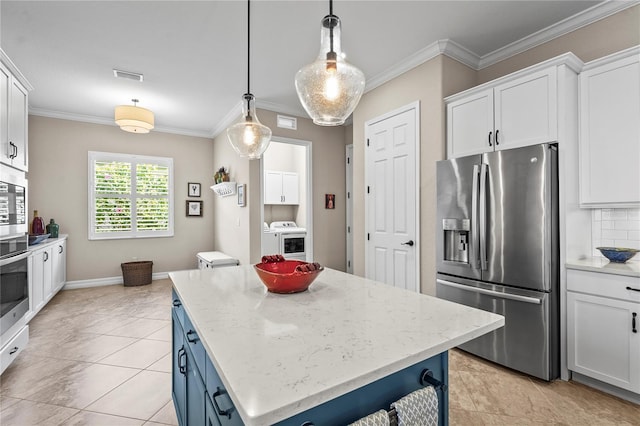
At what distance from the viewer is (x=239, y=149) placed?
2234 mm

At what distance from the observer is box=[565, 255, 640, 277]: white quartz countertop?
2008mm

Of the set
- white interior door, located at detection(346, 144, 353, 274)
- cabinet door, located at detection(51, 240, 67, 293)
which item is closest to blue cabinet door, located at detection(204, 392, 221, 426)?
white interior door, located at detection(346, 144, 353, 274)

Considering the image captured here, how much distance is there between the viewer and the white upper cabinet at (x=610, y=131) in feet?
7.13

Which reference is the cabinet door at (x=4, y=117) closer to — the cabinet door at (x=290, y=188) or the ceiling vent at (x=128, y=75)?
the ceiling vent at (x=128, y=75)

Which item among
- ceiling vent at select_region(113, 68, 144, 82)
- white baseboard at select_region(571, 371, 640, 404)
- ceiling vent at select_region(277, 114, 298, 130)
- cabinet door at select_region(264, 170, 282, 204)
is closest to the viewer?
white baseboard at select_region(571, 371, 640, 404)

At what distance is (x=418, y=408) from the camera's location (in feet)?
2.96

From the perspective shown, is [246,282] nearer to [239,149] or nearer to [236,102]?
[239,149]

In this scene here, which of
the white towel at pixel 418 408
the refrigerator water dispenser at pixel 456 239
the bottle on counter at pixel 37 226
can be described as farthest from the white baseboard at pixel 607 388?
the bottle on counter at pixel 37 226

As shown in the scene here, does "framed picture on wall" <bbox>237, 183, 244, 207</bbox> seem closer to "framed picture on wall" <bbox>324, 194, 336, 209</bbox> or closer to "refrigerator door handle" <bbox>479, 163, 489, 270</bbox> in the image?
"framed picture on wall" <bbox>324, 194, 336, 209</bbox>

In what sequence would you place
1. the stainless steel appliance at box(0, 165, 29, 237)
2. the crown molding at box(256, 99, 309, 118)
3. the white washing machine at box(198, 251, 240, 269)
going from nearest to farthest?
the stainless steel appliance at box(0, 165, 29, 237) < the crown molding at box(256, 99, 309, 118) < the white washing machine at box(198, 251, 240, 269)

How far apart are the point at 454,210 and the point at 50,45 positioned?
409 cm

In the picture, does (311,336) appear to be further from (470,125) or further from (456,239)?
(470,125)

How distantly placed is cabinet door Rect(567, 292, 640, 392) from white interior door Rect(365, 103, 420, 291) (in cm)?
126

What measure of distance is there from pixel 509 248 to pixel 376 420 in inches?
82.6
